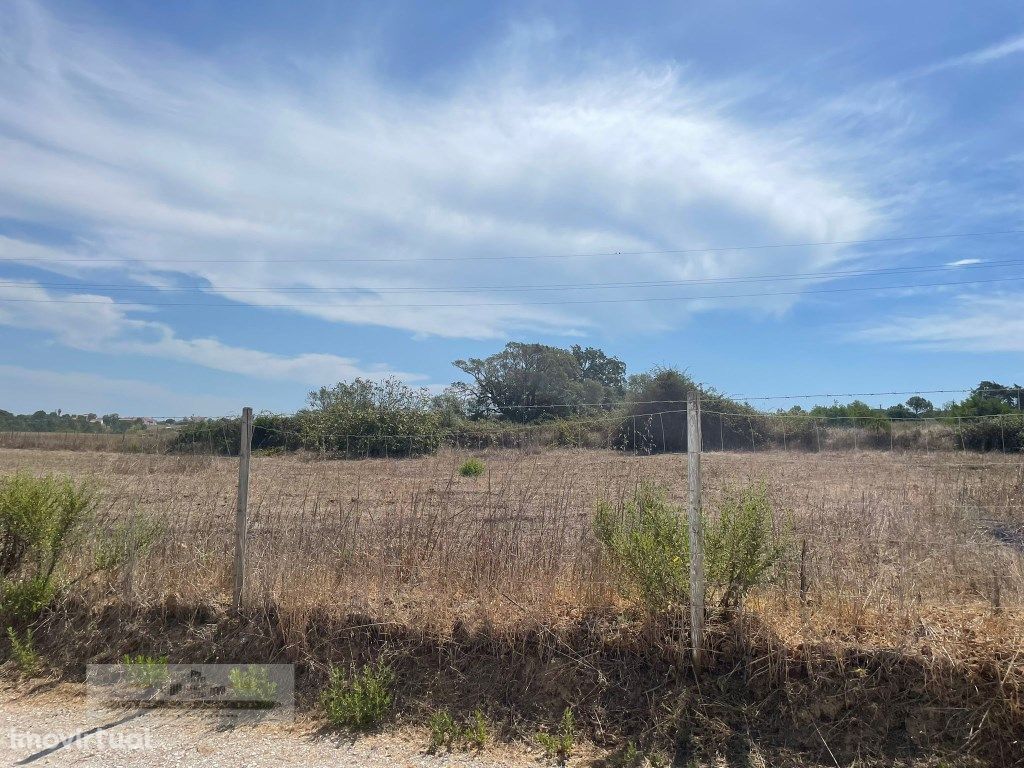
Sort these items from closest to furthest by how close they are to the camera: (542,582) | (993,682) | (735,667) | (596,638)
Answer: (993,682)
(735,667)
(596,638)
(542,582)

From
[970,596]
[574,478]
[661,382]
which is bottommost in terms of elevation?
[970,596]

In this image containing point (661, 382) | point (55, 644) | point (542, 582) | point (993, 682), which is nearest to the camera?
point (993, 682)

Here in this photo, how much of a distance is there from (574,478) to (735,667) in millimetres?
3832

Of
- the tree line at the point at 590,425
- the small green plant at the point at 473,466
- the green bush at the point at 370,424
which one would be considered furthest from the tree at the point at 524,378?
the small green plant at the point at 473,466

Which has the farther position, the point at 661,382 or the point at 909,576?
the point at 661,382

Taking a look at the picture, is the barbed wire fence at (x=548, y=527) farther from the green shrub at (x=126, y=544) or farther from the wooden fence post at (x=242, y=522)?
the green shrub at (x=126, y=544)

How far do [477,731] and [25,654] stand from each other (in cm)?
420

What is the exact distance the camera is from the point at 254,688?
544 centimetres

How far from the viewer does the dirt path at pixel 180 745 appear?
463 cm

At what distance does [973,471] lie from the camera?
29.7 ft

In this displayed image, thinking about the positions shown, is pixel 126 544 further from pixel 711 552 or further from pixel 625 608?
pixel 711 552

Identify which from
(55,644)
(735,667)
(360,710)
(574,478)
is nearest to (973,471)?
(574,478)

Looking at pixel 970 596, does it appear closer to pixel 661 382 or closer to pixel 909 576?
A: pixel 909 576

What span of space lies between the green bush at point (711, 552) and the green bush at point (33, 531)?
562cm
